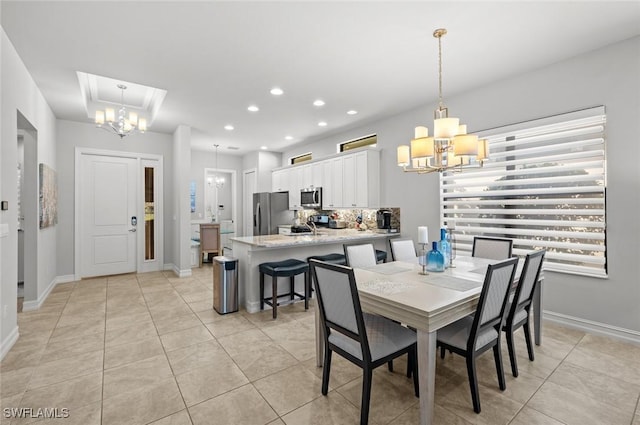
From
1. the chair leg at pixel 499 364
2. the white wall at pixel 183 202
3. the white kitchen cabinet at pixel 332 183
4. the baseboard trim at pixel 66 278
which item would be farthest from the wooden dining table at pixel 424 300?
the baseboard trim at pixel 66 278

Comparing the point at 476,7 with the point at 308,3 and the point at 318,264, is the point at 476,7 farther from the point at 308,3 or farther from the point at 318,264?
the point at 318,264

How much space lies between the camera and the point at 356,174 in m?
5.49

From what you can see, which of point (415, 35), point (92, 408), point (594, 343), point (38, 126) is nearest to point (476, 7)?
point (415, 35)

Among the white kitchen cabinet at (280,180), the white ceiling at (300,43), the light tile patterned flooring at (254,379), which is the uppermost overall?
the white ceiling at (300,43)

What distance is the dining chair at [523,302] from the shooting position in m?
2.26

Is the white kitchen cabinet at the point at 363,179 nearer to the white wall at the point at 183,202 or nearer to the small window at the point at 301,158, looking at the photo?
the small window at the point at 301,158

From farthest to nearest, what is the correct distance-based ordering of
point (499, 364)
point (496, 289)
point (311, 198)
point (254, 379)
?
1. point (311, 198)
2. point (254, 379)
3. point (499, 364)
4. point (496, 289)

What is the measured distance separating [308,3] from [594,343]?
4000 millimetres

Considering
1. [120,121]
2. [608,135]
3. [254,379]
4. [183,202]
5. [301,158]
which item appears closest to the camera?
[254,379]

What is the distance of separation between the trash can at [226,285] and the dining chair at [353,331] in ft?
6.62

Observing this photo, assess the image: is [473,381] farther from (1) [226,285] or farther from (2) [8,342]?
(2) [8,342]

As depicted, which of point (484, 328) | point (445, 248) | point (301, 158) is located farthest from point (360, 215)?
point (484, 328)

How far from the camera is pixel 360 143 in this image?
5.99m

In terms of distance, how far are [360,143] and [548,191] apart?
334 cm
